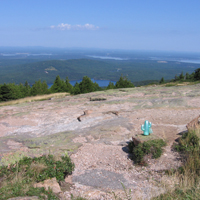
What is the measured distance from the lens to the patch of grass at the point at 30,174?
4125 millimetres

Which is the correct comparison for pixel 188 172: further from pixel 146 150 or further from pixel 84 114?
pixel 84 114

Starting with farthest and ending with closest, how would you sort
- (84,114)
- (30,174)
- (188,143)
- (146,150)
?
(84,114) → (188,143) → (146,150) → (30,174)

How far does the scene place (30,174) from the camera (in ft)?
16.5


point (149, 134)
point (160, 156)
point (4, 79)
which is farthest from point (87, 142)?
point (4, 79)

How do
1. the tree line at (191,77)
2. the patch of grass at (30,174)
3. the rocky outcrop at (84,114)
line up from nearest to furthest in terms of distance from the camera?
the patch of grass at (30,174) < the rocky outcrop at (84,114) < the tree line at (191,77)

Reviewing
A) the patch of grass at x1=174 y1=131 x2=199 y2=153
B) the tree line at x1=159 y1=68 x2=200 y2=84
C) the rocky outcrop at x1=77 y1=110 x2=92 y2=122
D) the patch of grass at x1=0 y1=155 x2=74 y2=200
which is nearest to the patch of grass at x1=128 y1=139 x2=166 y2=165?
the patch of grass at x1=174 y1=131 x2=199 y2=153

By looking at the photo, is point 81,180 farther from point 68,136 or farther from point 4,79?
point 4,79

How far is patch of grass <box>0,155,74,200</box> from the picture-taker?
412cm

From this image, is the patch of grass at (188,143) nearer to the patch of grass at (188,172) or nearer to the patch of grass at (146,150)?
the patch of grass at (188,172)

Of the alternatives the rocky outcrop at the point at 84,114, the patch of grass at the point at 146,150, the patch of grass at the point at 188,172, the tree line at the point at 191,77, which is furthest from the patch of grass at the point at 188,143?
the tree line at the point at 191,77

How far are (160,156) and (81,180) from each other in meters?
2.81

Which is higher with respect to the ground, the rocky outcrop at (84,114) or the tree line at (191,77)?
the tree line at (191,77)

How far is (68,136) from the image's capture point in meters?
9.04

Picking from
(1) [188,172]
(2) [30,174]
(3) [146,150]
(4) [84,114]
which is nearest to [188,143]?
(3) [146,150]
